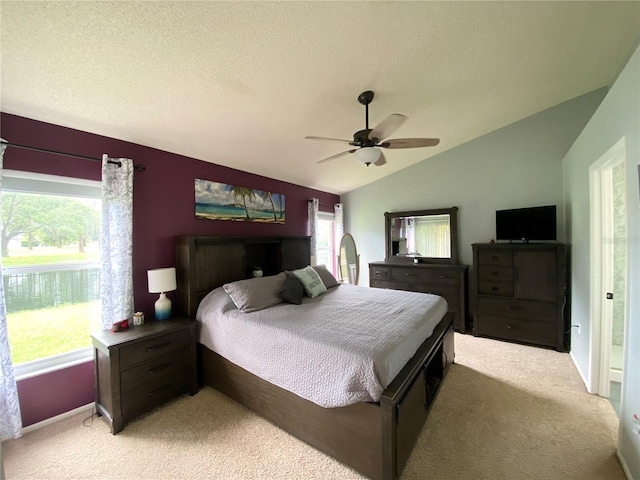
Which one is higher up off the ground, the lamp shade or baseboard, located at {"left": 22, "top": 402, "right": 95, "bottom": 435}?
the lamp shade

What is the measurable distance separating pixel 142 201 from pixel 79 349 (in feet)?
4.71

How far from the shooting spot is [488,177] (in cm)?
407

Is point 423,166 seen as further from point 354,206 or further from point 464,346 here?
point 464,346

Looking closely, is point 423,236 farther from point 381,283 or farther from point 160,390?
point 160,390

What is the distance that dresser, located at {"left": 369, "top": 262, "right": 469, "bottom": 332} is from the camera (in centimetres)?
397

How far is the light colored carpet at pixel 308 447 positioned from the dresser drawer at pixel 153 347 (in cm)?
49

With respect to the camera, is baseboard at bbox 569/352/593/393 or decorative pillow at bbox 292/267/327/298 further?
decorative pillow at bbox 292/267/327/298

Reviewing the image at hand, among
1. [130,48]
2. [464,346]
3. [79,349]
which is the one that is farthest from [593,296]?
[79,349]

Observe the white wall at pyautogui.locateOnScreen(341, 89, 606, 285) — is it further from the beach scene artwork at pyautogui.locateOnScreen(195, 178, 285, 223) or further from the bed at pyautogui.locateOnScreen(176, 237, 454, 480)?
the bed at pyautogui.locateOnScreen(176, 237, 454, 480)

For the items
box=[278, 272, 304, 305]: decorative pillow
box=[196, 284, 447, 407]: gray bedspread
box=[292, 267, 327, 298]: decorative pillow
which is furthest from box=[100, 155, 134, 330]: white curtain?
box=[292, 267, 327, 298]: decorative pillow

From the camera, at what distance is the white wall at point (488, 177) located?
3561mm

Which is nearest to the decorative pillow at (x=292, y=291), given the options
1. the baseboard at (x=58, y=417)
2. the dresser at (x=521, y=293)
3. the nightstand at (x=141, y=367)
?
the nightstand at (x=141, y=367)

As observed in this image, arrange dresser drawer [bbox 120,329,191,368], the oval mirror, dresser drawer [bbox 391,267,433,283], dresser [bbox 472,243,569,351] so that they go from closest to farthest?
dresser drawer [bbox 120,329,191,368] < dresser [bbox 472,243,569,351] < dresser drawer [bbox 391,267,433,283] < the oval mirror

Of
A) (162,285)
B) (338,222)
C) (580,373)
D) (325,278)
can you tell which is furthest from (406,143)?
(338,222)
